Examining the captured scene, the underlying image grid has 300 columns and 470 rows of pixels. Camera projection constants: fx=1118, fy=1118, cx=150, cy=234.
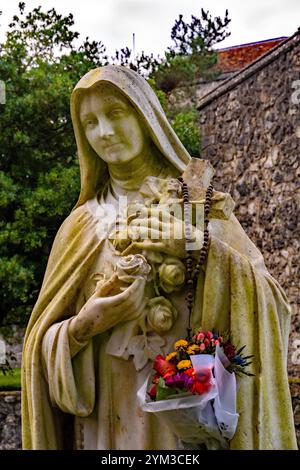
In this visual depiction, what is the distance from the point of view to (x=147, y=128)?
203 inches

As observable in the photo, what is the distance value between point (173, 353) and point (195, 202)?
737 millimetres

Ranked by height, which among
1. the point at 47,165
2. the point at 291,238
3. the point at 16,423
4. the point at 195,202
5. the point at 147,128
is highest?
the point at 47,165

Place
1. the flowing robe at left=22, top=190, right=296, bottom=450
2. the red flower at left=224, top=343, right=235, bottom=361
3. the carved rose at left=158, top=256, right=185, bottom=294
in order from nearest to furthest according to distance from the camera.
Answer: the red flower at left=224, top=343, right=235, bottom=361
the flowing robe at left=22, top=190, right=296, bottom=450
the carved rose at left=158, top=256, right=185, bottom=294

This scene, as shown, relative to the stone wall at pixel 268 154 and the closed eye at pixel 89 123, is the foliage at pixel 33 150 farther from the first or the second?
the closed eye at pixel 89 123

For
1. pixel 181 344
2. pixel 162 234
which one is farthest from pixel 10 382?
pixel 181 344

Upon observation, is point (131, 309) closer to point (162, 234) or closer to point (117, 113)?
A: point (162, 234)

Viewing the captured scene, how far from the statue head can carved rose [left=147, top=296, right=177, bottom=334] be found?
2.21ft

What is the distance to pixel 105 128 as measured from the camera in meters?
5.11

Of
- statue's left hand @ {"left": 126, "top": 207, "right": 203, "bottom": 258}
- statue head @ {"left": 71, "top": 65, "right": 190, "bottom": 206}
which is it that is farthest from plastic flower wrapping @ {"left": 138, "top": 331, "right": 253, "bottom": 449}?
statue head @ {"left": 71, "top": 65, "right": 190, "bottom": 206}

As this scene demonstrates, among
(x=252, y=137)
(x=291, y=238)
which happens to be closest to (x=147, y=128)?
(x=291, y=238)

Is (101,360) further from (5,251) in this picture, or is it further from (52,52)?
(52,52)

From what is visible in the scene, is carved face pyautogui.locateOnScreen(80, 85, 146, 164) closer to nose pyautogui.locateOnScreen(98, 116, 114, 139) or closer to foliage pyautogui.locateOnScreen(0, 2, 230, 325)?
nose pyautogui.locateOnScreen(98, 116, 114, 139)

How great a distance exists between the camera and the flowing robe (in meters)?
4.73

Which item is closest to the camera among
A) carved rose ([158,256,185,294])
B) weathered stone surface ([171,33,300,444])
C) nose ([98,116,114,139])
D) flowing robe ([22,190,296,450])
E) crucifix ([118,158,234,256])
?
flowing robe ([22,190,296,450])
